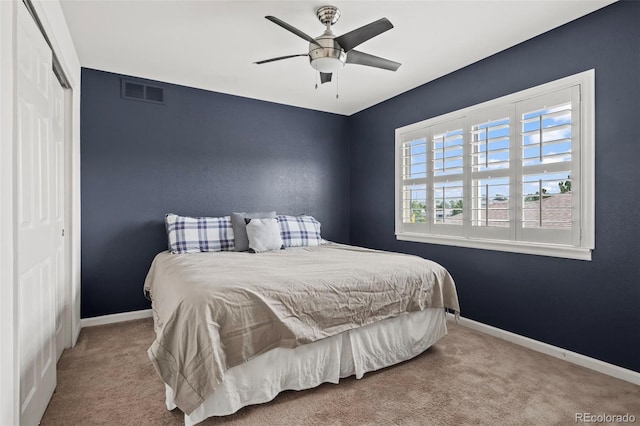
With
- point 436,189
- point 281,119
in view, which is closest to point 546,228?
point 436,189

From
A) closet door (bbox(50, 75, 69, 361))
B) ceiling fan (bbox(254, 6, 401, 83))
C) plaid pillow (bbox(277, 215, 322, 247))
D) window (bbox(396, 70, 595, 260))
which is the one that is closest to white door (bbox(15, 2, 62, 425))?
closet door (bbox(50, 75, 69, 361))

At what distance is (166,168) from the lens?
12.2 feet

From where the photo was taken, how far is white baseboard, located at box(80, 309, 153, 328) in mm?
3309

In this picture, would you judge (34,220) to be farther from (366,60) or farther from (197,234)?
(366,60)

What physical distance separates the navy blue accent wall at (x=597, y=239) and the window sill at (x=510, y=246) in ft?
0.17

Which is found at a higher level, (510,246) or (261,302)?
(510,246)

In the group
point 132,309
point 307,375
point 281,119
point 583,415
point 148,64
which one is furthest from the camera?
point 281,119

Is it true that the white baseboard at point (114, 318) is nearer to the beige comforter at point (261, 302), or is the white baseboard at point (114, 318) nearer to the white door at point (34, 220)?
the beige comforter at point (261, 302)

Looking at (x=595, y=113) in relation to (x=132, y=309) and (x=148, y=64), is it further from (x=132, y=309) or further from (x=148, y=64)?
(x=132, y=309)

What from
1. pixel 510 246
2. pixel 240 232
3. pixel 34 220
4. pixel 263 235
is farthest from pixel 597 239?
pixel 34 220

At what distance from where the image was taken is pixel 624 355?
228 cm

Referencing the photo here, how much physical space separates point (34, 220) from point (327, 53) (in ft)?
6.47

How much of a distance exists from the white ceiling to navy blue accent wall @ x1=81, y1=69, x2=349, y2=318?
0.38 meters

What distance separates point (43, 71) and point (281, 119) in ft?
9.19
